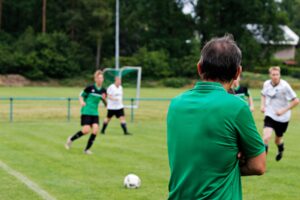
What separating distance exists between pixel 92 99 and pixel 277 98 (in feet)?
13.4

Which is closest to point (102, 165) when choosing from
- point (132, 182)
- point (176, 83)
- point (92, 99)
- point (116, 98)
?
point (92, 99)

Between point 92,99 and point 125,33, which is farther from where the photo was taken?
point 125,33

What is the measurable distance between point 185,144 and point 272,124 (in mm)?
8409

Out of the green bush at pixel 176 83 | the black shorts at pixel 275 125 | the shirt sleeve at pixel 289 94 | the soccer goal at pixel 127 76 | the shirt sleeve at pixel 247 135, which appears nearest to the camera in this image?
the shirt sleeve at pixel 247 135

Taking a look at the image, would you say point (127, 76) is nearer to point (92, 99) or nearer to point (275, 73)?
point (92, 99)

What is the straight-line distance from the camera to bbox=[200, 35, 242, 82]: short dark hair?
9.09ft

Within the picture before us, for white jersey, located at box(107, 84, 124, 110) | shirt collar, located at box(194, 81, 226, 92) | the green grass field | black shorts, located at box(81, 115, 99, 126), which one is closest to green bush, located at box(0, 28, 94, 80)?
the green grass field

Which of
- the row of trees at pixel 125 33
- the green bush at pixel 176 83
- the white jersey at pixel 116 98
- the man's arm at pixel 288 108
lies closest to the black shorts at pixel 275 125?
the man's arm at pixel 288 108

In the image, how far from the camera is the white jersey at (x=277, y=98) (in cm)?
1080

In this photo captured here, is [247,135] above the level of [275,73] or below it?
below

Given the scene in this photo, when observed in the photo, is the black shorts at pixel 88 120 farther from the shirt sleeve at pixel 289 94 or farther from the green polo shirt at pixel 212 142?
the green polo shirt at pixel 212 142

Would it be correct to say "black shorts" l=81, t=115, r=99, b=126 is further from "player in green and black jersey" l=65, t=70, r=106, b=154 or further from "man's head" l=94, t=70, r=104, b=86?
"man's head" l=94, t=70, r=104, b=86

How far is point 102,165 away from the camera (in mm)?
10805

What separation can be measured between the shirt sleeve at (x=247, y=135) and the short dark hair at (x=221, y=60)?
20 centimetres
